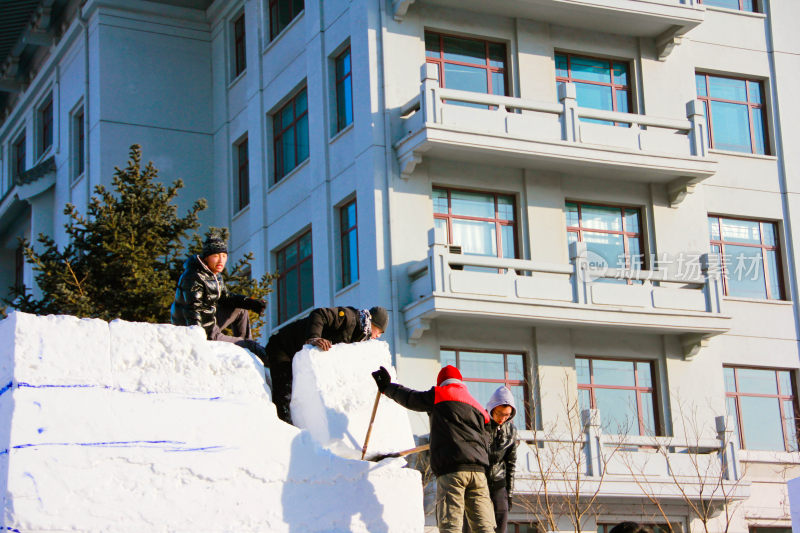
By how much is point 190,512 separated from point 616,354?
62.7 feet

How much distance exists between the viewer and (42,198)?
35.8 metres

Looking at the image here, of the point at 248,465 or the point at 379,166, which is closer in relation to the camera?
the point at 248,465

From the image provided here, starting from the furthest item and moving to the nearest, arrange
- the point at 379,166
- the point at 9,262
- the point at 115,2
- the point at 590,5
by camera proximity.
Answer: the point at 9,262 < the point at 115,2 < the point at 590,5 < the point at 379,166

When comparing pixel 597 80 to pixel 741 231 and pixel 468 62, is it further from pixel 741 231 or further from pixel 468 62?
pixel 741 231

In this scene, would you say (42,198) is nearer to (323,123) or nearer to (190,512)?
(323,123)

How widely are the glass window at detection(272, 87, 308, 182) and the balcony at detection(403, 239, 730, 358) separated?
5023mm

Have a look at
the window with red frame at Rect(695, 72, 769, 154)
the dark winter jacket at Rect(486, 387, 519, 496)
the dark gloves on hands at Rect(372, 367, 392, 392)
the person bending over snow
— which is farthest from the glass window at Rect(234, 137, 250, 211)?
the dark gloves on hands at Rect(372, 367, 392, 392)

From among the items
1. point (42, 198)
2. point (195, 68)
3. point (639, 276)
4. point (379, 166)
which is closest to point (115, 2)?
point (195, 68)

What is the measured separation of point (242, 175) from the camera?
30.4 meters

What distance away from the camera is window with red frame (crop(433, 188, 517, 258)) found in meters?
24.7

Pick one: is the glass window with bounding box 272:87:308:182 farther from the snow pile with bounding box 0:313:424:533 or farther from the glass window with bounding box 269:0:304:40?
the snow pile with bounding box 0:313:424:533

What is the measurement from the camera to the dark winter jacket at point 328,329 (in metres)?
8.70

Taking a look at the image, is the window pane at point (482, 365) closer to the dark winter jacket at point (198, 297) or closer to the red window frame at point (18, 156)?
the dark winter jacket at point (198, 297)

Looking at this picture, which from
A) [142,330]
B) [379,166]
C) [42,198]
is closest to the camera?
[142,330]
